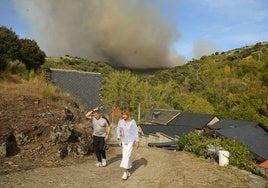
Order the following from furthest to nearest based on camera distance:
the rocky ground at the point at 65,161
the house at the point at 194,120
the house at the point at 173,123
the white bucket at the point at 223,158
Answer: the house at the point at 194,120 → the house at the point at 173,123 → the white bucket at the point at 223,158 → the rocky ground at the point at 65,161

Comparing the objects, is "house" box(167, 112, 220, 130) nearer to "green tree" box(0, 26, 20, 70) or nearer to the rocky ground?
"green tree" box(0, 26, 20, 70)

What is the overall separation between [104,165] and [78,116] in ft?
18.4

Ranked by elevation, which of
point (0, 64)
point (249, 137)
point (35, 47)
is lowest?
point (249, 137)

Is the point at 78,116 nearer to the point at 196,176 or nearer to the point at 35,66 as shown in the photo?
the point at 196,176

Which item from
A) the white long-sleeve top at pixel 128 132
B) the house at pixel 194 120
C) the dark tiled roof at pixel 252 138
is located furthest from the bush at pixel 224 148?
the house at pixel 194 120

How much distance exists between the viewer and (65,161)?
34.1 ft

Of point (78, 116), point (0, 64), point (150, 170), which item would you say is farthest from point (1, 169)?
point (0, 64)

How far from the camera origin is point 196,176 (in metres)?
9.17

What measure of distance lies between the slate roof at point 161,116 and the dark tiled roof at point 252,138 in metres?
29.2

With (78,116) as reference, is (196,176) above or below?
below

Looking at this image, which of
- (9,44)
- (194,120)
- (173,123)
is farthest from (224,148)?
(173,123)

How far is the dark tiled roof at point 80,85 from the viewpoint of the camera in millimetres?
23991

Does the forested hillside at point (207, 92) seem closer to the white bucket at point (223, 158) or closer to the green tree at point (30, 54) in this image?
the green tree at point (30, 54)

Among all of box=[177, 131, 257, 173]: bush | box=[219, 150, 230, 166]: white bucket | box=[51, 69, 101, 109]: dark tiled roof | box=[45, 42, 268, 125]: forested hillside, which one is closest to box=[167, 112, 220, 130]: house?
box=[45, 42, 268, 125]: forested hillside
